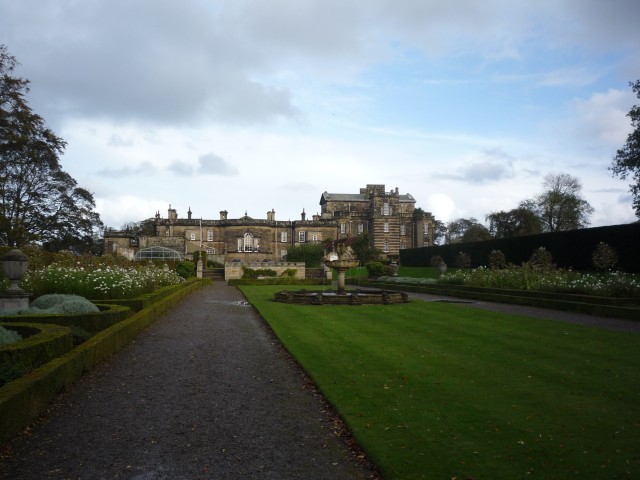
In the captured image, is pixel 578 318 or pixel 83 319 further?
pixel 578 318

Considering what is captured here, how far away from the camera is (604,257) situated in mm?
26203

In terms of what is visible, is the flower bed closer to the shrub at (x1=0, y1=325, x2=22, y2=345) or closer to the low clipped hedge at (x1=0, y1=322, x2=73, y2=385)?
the low clipped hedge at (x1=0, y1=322, x2=73, y2=385)

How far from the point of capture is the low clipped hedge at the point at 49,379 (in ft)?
18.2

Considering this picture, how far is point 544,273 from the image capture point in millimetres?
24359

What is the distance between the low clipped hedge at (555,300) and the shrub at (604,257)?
6.80m

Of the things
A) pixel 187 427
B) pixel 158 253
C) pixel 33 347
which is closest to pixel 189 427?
pixel 187 427

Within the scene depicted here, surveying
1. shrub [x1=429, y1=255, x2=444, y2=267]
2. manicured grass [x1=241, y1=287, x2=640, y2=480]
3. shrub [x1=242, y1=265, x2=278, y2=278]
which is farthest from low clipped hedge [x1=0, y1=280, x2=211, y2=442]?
shrub [x1=242, y1=265, x2=278, y2=278]

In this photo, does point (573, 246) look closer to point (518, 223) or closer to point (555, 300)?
point (555, 300)

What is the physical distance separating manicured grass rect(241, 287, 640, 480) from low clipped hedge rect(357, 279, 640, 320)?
12.0 feet

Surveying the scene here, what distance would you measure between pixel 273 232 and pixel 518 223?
3086 centimetres

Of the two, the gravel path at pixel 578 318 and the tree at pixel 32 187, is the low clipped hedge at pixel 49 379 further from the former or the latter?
the tree at pixel 32 187

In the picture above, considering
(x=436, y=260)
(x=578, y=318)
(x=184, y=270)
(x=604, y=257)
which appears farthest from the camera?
(x=436, y=260)

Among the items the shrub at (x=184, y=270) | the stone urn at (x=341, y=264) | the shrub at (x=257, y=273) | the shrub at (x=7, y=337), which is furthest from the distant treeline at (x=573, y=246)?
the shrub at (x=7, y=337)

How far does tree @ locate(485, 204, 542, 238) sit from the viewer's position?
5734 cm
